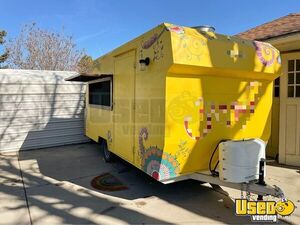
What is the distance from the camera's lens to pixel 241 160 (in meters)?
3.33

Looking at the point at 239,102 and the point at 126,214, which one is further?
the point at 239,102

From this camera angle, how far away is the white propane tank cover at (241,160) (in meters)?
3.33

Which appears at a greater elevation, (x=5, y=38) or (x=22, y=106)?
(x=5, y=38)

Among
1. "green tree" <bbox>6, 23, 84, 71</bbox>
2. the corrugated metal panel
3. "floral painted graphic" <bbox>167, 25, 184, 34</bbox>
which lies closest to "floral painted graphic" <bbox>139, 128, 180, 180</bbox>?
"floral painted graphic" <bbox>167, 25, 184, 34</bbox>

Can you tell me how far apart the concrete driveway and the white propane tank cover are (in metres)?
0.58

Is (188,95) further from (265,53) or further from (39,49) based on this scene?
(39,49)

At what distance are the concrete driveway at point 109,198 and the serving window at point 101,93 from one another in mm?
1515

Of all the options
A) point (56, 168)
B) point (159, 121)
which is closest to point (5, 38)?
point (56, 168)

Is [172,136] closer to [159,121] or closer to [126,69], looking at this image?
[159,121]

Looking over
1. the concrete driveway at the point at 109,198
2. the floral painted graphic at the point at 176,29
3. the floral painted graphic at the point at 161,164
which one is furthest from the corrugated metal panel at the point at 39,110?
the floral painted graphic at the point at 176,29

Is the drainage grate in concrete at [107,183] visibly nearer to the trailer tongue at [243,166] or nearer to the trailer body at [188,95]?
the trailer body at [188,95]

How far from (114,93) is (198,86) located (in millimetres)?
2149

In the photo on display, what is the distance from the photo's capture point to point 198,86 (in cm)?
358

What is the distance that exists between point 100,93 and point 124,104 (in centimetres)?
185
